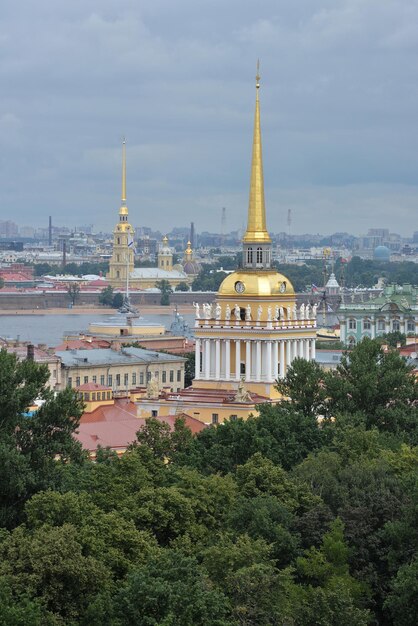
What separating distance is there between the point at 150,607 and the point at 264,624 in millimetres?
1697

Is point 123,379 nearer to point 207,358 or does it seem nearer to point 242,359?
point 207,358

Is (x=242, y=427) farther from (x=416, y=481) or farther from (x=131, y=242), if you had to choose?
(x=131, y=242)

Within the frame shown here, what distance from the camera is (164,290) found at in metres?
178

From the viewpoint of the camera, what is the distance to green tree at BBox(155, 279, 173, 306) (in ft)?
565

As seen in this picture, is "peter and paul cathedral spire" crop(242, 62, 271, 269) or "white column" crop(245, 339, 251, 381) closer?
"white column" crop(245, 339, 251, 381)

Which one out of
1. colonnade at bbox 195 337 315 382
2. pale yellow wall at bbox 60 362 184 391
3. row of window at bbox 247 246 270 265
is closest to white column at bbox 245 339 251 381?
colonnade at bbox 195 337 315 382

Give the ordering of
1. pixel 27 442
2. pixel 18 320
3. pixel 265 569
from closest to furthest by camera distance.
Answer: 1. pixel 265 569
2. pixel 27 442
3. pixel 18 320

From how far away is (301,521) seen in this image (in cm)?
2817

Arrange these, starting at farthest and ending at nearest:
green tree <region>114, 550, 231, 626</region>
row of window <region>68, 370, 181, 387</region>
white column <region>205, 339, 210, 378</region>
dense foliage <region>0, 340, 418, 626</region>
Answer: row of window <region>68, 370, 181, 387</region>
white column <region>205, 339, 210, 378</region>
dense foliage <region>0, 340, 418, 626</region>
green tree <region>114, 550, 231, 626</region>

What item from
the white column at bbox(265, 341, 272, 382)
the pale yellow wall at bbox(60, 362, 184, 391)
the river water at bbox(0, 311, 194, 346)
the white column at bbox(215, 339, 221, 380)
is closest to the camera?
the white column at bbox(265, 341, 272, 382)

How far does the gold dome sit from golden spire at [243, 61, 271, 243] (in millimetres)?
1347

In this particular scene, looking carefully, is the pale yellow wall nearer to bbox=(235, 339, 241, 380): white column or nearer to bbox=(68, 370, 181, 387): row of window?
bbox=(68, 370, 181, 387): row of window

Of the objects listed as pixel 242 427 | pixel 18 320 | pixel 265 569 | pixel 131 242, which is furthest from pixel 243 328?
pixel 131 242

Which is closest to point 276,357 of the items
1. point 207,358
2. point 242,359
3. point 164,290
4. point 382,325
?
point 242,359
